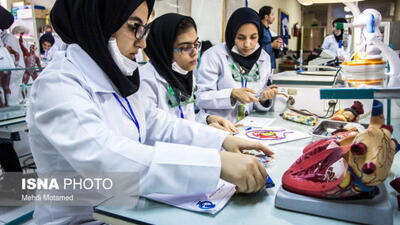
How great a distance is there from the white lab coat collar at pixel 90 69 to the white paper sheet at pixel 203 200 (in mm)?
393

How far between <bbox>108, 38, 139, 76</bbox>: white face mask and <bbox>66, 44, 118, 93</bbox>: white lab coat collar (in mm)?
66

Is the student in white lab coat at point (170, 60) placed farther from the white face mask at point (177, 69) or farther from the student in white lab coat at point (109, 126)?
the student in white lab coat at point (109, 126)

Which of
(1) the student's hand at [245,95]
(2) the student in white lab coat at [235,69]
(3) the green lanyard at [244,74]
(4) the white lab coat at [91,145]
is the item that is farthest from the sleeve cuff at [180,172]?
(3) the green lanyard at [244,74]

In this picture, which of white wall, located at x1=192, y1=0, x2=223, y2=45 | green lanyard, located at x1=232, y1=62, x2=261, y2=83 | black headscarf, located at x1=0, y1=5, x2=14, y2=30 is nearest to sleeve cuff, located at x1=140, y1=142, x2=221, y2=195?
green lanyard, located at x1=232, y1=62, x2=261, y2=83

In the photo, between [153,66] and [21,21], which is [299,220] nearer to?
[153,66]

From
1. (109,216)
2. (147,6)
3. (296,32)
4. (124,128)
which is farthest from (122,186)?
(296,32)

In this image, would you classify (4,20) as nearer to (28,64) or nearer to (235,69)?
(28,64)

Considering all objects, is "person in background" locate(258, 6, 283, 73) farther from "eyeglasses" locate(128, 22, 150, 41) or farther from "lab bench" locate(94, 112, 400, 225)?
"lab bench" locate(94, 112, 400, 225)

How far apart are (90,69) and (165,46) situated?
822 millimetres

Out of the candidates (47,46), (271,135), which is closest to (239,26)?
(271,135)

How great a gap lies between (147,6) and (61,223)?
830 millimetres

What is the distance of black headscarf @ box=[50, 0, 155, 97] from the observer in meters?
0.98

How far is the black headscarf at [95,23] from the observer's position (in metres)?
0.98

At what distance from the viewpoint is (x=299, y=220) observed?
28.5 inches
